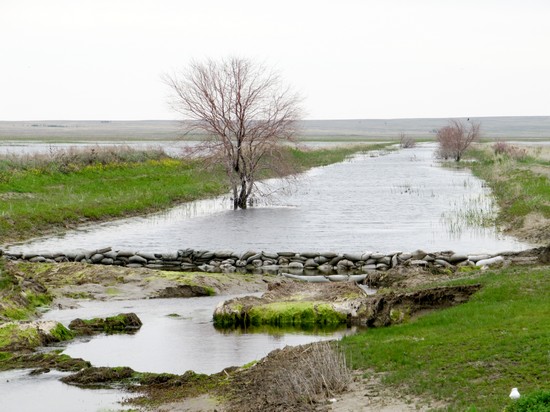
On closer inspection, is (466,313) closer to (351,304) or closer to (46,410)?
(351,304)

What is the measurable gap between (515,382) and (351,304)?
8341 millimetres

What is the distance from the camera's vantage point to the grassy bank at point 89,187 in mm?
38031

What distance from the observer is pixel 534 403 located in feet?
28.3

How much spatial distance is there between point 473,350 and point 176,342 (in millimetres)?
7078

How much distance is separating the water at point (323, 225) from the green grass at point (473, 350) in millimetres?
13890

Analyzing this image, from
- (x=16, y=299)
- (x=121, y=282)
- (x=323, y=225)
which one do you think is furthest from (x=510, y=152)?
(x=16, y=299)

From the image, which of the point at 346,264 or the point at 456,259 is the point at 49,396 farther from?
the point at 456,259

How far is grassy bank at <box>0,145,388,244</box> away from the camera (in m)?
38.0

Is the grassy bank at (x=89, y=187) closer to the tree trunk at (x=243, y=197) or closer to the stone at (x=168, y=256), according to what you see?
the tree trunk at (x=243, y=197)

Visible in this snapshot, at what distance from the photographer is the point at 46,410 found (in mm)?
13164

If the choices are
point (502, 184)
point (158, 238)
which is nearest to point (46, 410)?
point (158, 238)

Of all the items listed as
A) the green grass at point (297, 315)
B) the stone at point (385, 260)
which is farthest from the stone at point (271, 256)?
the green grass at point (297, 315)

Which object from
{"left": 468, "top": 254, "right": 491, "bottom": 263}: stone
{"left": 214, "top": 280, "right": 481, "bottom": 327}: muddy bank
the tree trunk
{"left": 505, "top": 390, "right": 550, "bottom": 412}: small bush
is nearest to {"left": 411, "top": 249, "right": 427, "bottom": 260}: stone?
{"left": 468, "top": 254, "right": 491, "bottom": 263}: stone

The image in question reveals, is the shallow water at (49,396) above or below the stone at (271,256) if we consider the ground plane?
above
